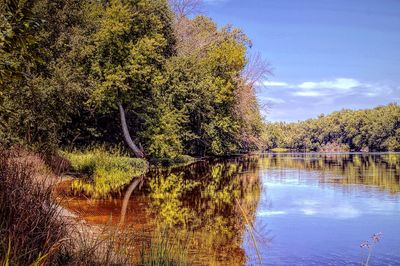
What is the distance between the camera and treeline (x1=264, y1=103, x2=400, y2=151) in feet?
443

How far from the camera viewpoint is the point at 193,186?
23672 mm

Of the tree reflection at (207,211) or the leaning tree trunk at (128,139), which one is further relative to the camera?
the leaning tree trunk at (128,139)

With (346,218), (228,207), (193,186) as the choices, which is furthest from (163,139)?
(346,218)

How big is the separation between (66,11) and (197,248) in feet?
66.3

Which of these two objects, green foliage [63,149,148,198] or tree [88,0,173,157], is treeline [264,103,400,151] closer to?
tree [88,0,173,157]

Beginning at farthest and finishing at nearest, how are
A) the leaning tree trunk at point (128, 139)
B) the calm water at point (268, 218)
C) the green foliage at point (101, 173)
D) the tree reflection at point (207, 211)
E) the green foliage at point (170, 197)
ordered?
the leaning tree trunk at point (128, 139) < the green foliage at point (101, 173) < the green foliage at point (170, 197) < the calm water at point (268, 218) < the tree reflection at point (207, 211)

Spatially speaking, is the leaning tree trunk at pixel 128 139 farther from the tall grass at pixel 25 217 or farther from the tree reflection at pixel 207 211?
the tall grass at pixel 25 217

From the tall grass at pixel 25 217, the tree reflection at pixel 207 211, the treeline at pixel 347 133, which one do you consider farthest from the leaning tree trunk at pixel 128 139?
the treeline at pixel 347 133

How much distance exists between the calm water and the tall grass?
155 cm

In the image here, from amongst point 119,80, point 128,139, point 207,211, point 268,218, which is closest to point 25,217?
point 207,211

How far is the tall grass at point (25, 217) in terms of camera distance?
5406 mm

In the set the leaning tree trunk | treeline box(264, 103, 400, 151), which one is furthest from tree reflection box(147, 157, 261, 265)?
treeline box(264, 103, 400, 151)

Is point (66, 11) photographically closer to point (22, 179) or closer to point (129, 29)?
point (129, 29)

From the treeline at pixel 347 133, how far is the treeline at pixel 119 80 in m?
75.3
